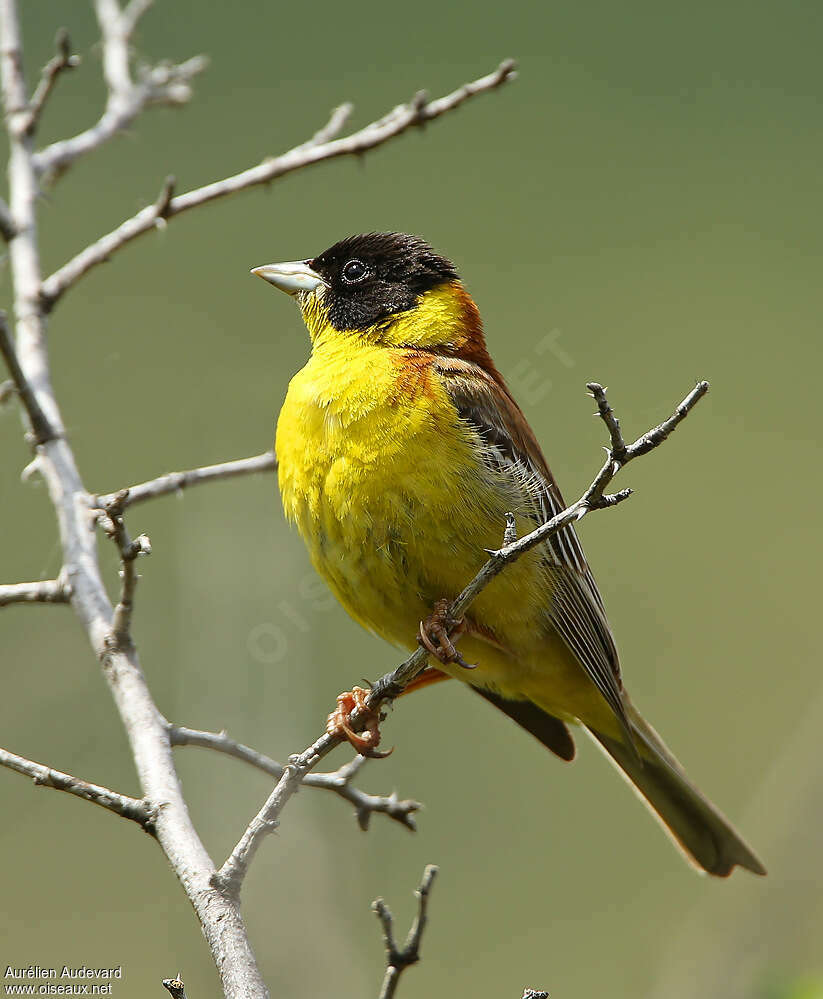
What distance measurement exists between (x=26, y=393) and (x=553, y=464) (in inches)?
212

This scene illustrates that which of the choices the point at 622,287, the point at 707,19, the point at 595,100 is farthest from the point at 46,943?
the point at 707,19

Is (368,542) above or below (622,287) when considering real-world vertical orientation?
below

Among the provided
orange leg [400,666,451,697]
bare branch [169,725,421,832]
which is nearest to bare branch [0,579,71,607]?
bare branch [169,725,421,832]

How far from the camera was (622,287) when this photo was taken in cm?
1066

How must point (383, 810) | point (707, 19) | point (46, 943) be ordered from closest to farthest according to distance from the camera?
point (383, 810)
point (46, 943)
point (707, 19)

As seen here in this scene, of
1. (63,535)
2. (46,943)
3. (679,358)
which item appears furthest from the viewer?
(679,358)

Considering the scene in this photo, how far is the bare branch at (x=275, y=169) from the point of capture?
3.78 m

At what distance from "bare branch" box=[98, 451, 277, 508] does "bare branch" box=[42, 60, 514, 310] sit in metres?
0.69

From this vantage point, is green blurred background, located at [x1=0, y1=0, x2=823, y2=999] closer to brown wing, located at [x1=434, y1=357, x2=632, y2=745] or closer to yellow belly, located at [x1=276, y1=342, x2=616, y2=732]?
yellow belly, located at [x1=276, y1=342, x2=616, y2=732]

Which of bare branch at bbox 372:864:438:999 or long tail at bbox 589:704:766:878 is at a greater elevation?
long tail at bbox 589:704:766:878

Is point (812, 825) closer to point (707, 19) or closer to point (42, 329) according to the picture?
point (42, 329)

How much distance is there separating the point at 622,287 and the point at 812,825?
772cm

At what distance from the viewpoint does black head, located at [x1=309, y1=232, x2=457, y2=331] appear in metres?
4.55

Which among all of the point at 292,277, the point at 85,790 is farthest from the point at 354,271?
the point at 85,790
